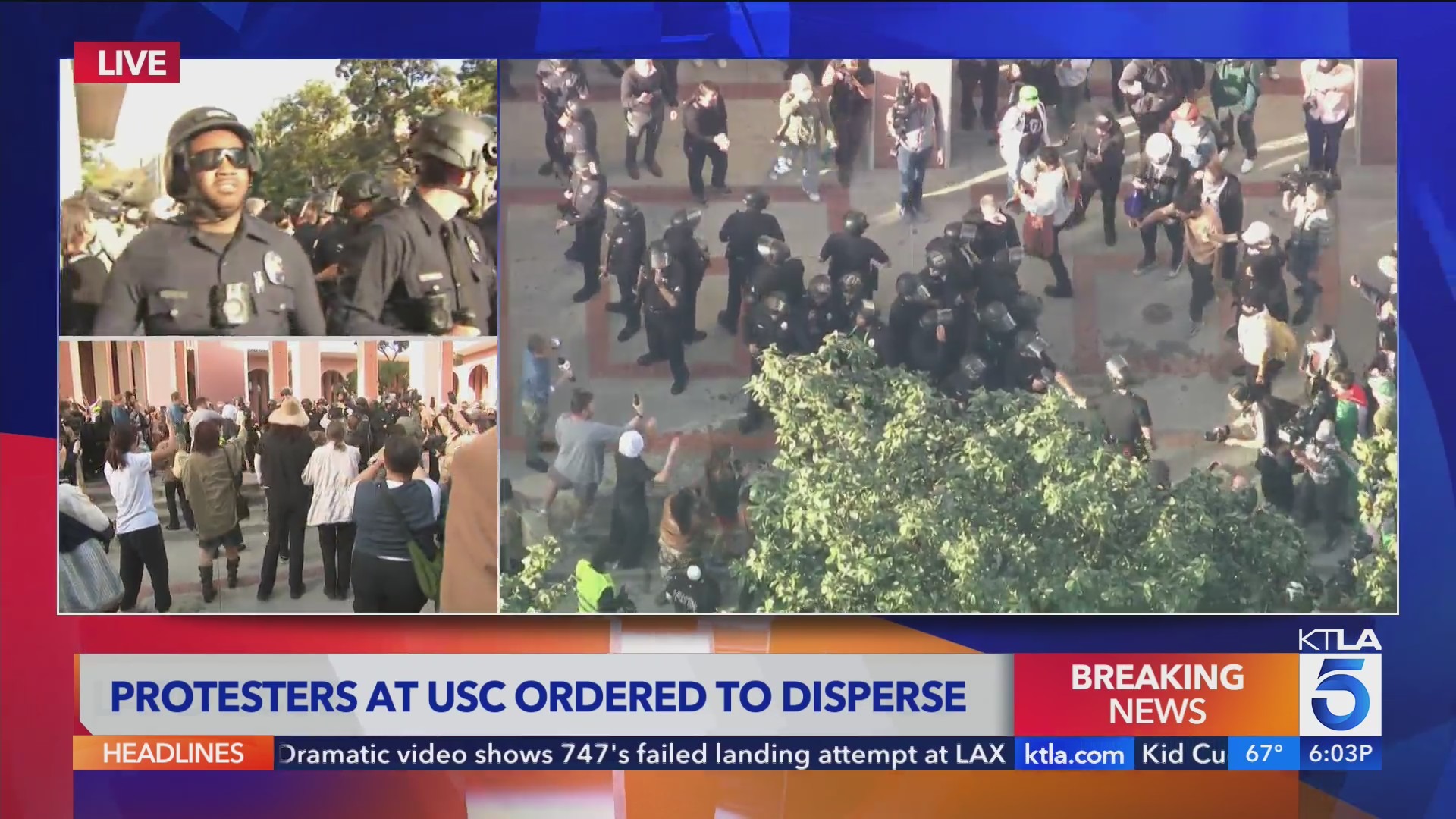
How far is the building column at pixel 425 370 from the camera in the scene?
4.31 meters

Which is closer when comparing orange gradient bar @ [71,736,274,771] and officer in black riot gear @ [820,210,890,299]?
officer in black riot gear @ [820,210,890,299]

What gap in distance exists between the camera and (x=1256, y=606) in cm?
436

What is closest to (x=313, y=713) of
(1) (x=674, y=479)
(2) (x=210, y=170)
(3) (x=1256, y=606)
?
(1) (x=674, y=479)

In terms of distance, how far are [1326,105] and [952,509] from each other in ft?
6.21

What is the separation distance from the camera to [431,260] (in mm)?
4316

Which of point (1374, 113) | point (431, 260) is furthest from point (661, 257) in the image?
point (1374, 113)

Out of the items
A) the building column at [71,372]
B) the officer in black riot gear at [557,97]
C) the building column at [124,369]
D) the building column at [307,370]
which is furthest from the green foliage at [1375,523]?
the building column at [71,372]

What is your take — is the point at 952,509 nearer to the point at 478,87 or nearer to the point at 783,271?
the point at 783,271

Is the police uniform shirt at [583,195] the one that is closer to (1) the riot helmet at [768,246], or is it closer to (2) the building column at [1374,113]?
(1) the riot helmet at [768,246]

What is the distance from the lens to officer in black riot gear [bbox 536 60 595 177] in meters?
4.30

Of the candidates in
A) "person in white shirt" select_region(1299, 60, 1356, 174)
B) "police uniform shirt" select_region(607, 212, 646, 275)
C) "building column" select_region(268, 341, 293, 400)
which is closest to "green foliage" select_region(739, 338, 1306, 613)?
"police uniform shirt" select_region(607, 212, 646, 275)

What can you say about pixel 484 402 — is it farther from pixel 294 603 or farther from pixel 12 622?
pixel 12 622

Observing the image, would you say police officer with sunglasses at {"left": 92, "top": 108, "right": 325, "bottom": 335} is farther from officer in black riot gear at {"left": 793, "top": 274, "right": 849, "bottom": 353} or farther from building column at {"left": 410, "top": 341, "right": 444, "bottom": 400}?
officer in black riot gear at {"left": 793, "top": 274, "right": 849, "bottom": 353}

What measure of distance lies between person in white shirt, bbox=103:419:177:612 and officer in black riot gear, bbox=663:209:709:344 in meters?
1.82
